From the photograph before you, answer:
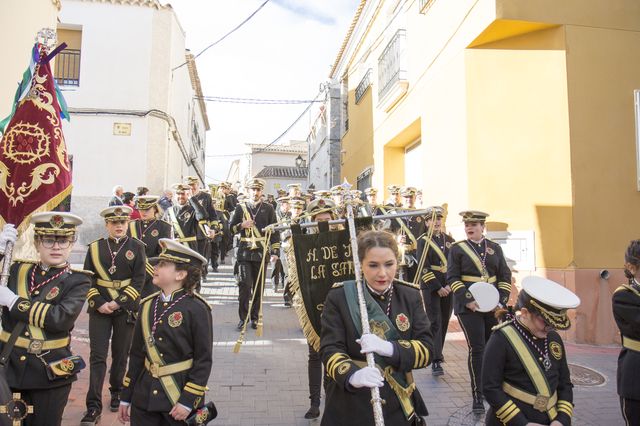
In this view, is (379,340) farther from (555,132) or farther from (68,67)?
(68,67)

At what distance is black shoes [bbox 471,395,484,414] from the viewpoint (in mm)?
5238

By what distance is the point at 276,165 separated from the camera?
48.3m

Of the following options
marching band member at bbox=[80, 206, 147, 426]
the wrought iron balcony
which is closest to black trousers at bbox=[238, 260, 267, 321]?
marching band member at bbox=[80, 206, 147, 426]

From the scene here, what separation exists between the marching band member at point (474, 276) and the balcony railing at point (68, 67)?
55.6ft

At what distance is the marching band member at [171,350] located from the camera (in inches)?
130

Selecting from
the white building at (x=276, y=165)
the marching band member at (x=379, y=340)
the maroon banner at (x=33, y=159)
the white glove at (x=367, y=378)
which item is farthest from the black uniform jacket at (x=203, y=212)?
the white building at (x=276, y=165)

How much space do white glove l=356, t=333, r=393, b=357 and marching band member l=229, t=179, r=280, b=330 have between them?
5.51m

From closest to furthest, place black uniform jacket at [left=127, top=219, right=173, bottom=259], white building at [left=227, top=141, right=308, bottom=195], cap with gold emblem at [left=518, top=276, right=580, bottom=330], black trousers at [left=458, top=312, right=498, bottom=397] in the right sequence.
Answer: cap with gold emblem at [left=518, top=276, right=580, bottom=330], black trousers at [left=458, top=312, right=498, bottom=397], black uniform jacket at [left=127, top=219, right=173, bottom=259], white building at [left=227, top=141, right=308, bottom=195]

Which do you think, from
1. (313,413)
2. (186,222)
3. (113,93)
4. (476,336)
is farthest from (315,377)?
(113,93)

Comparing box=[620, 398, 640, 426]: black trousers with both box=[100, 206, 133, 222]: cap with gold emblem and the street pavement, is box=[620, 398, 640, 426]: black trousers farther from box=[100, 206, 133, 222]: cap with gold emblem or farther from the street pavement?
box=[100, 206, 133, 222]: cap with gold emblem

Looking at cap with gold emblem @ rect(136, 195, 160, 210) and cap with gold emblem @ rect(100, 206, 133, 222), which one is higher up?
cap with gold emblem @ rect(136, 195, 160, 210)

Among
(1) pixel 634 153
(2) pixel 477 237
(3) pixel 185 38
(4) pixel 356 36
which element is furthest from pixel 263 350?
(3) pixel 185 38

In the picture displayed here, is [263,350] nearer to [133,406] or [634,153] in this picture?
[133,406]

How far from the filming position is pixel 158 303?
141 inches
